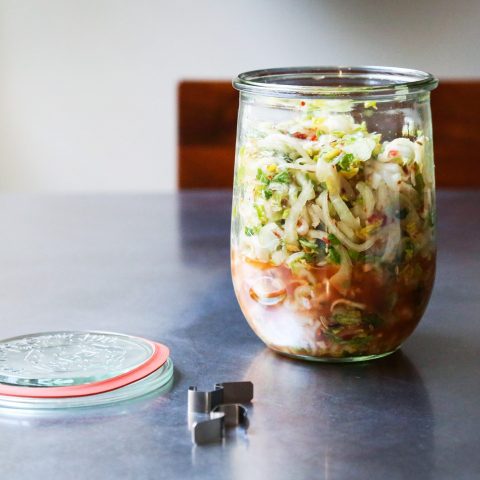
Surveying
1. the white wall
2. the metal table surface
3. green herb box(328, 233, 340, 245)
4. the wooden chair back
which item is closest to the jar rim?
green herb box(328, 233, 340, 245)

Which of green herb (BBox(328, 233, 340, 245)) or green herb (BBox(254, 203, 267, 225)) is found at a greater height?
green herb (BBox(254, 203, 267, 225))

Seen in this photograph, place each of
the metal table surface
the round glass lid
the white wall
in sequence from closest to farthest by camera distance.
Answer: the metal table surface < the round glass lid < the white wall

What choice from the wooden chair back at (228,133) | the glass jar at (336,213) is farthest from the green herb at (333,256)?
the wooden chair back at (228,133)

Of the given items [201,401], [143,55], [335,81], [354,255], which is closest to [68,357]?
[201,401]

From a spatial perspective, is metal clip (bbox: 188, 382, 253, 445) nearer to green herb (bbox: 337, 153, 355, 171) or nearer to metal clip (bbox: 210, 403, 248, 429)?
metal clip (bbox: 210, 403, 248, 429)

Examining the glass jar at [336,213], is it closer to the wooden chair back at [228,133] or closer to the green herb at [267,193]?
the green herb at [267,193]

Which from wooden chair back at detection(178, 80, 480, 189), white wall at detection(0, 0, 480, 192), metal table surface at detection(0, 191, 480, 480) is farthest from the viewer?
white wall at detection(0, 0, 480, 192)

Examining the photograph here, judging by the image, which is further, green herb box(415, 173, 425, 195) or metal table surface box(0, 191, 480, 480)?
green herb box(415, 173, 425, 195)

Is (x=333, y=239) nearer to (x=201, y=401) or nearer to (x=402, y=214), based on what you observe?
(x=402, y=214)
